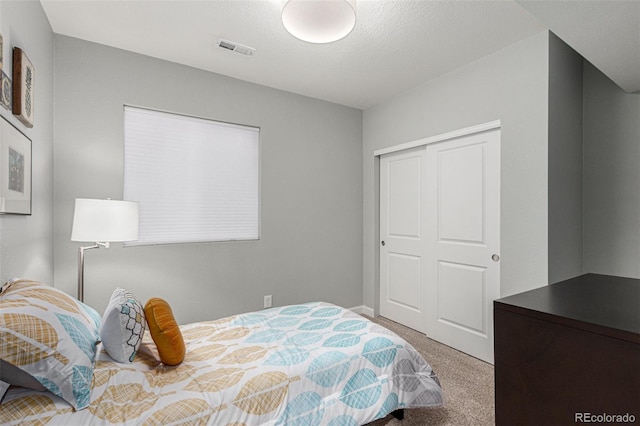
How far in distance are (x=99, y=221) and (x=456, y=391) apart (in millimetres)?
2673

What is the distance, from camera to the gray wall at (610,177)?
2494mm

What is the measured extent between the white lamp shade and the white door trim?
272 cm

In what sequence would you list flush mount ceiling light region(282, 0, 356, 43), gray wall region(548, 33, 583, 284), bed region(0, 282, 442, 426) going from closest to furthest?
bed region(0, 282, 442, 426) < flush mount ceiling light region(282, 0, 356, 43) < gray wall region(548, 33, 583, 284)

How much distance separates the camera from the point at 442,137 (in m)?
3.10

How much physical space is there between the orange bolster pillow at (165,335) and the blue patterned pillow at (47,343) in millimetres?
261

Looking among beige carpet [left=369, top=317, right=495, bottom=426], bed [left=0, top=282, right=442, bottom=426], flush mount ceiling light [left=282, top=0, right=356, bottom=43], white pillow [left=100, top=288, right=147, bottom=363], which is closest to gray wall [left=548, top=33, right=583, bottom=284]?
beige carpet [left=369, top=317, right=495, bottom=426]

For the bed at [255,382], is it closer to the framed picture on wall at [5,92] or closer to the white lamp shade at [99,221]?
the white lamp shade at [99,221]

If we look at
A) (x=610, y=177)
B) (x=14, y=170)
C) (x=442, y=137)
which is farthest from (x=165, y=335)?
(x=610, y=177)

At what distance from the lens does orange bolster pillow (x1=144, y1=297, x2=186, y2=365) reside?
5.12 ft

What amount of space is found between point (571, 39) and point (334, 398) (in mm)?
2275

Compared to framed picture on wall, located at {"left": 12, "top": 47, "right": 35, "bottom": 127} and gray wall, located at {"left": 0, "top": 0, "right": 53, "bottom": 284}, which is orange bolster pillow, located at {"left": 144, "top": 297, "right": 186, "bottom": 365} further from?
framed picture on wall, located at {"left": 12, "top": 47, "right": 35, "bottom": 127}

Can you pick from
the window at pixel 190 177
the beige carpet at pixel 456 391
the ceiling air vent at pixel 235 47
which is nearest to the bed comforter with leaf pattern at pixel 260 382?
the beige carpet at pixel 456 391

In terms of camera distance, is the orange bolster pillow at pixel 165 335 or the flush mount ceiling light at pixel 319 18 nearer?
the orange bolster pillow at pixel 165 335

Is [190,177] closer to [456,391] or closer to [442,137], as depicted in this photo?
[442,137]
